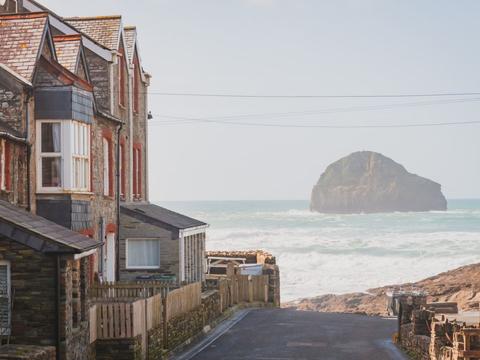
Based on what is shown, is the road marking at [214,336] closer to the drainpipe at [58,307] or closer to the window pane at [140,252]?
the window pane at [140,252]

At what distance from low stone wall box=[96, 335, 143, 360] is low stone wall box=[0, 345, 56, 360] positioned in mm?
3122

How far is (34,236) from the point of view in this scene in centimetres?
1819

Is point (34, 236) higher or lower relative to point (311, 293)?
higher

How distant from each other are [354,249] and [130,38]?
73.6 metres

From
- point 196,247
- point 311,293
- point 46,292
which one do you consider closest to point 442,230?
point 311,293

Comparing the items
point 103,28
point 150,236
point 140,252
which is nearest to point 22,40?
point 103,28

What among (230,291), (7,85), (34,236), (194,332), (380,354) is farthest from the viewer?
(230,291)

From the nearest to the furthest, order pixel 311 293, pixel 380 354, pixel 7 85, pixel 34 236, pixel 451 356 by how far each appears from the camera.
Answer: pixel 34 236 < pixel 451 356 < pixel 7 85 < pixel 380 354 < pixel 311 293

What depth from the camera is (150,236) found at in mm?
34000

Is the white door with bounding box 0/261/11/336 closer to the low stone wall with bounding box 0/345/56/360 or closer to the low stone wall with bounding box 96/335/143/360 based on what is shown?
the low stone wall with bounding box 0/345/56/360

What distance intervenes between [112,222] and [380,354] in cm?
1161

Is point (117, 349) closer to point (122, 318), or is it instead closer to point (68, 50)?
point (122, 318)

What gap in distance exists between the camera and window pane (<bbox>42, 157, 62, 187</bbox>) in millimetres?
23953

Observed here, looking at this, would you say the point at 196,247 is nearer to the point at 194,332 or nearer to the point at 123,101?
the point at 123,101
